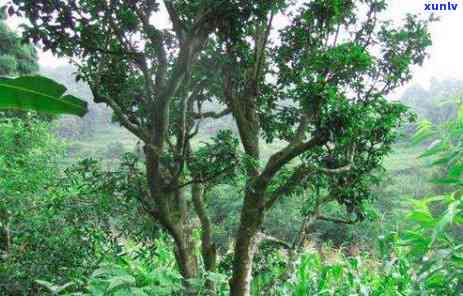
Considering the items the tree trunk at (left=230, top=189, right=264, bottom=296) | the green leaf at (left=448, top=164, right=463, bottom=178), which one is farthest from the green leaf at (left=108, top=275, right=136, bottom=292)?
the tree trunk at (left=230, top=189, right=264, bottom=296)

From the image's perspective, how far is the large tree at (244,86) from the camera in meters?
3.87

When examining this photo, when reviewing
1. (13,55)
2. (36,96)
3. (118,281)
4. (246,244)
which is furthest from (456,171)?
(13,55)

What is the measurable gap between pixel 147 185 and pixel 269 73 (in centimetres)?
180

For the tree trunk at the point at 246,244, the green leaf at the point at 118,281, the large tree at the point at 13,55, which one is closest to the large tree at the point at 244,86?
the tree trunk at the point at 246,244

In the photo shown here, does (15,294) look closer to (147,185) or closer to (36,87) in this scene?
(147,185)

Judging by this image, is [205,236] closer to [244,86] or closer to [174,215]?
[174,215]

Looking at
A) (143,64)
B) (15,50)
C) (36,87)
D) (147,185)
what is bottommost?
(147,185)

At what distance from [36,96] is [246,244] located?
331cm

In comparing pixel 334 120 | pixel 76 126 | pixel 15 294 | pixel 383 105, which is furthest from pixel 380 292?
pixel 76 126

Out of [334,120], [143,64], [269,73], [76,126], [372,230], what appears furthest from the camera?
[76,126]

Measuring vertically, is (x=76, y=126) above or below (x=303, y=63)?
above

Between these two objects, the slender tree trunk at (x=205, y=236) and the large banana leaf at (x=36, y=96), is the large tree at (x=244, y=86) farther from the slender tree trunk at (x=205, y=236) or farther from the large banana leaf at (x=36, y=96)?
the large banana leaf at (x=36, y=96)

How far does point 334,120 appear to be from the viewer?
12.6ft

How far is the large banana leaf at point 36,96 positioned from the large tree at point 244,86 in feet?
6.73
